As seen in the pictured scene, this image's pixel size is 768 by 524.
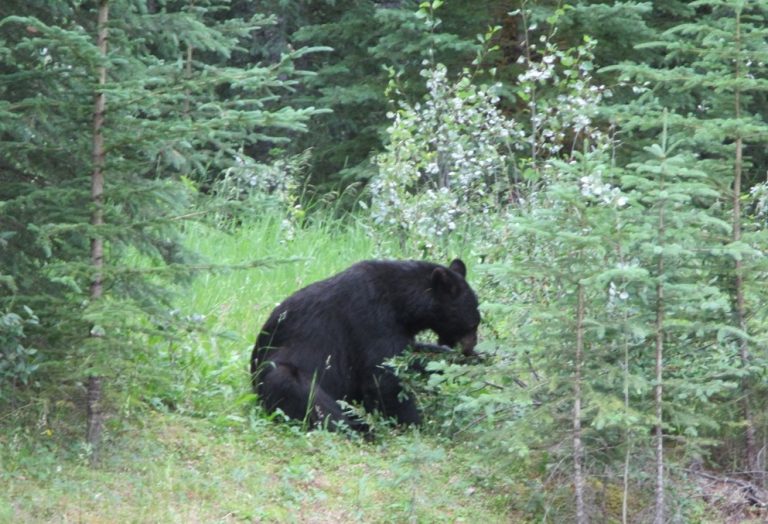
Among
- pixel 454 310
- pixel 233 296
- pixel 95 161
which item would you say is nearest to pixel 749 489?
pixel 454 310

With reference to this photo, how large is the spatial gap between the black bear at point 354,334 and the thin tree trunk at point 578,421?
1.95 m

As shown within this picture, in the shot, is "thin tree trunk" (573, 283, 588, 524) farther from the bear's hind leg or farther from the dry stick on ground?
the bear's hind leg

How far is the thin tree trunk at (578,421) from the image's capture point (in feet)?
22.2

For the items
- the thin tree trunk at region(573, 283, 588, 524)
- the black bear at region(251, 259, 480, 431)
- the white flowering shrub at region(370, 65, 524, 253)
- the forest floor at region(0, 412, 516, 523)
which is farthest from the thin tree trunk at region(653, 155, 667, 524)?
the white flowering shrub at region(370, 65, 524, 253)

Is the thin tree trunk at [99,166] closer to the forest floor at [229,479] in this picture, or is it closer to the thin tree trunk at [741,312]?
the forest floor at [229,479]

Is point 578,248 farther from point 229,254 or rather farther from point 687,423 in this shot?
point 229,254

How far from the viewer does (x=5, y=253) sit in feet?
22.2

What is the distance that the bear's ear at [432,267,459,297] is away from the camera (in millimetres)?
8977

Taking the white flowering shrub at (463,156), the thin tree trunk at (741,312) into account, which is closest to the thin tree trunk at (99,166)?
the thin tree trunk at (741,312)

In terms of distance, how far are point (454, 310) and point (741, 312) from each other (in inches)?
93.0

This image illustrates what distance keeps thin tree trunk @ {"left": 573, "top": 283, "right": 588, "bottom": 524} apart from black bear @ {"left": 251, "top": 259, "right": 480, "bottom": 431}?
1.95 metres

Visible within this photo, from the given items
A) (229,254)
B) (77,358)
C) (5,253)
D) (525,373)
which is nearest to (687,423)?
(525,373)

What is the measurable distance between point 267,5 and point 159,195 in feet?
40.3

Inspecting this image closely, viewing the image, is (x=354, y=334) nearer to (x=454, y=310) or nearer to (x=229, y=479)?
(x=454, y=310)
